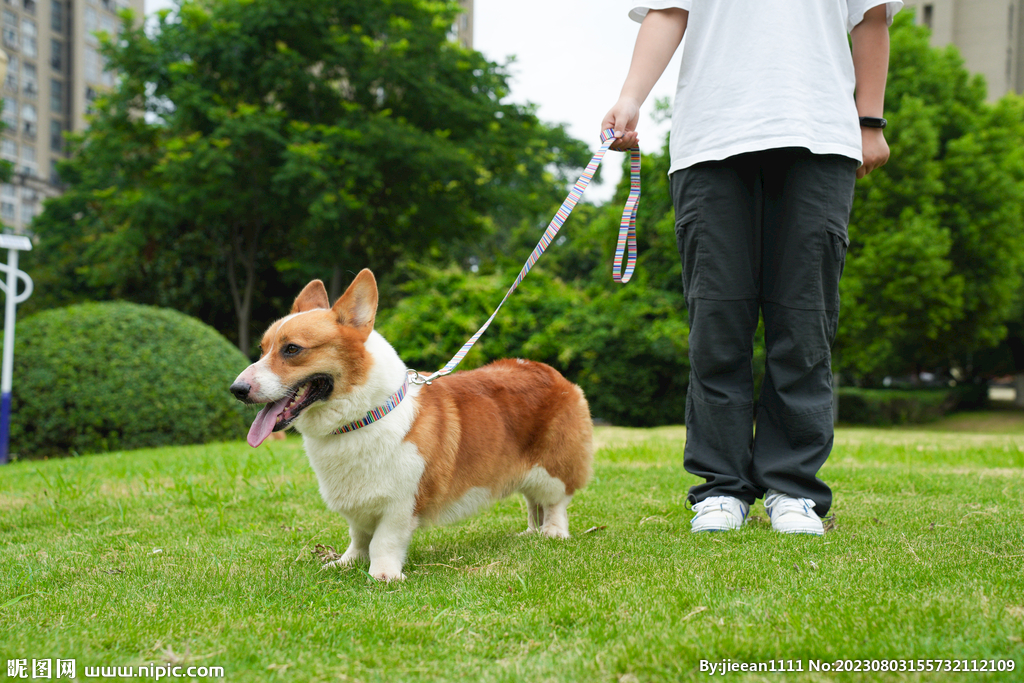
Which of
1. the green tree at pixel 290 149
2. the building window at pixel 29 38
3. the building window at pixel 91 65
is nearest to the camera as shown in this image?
the green tree at pixel 290 149

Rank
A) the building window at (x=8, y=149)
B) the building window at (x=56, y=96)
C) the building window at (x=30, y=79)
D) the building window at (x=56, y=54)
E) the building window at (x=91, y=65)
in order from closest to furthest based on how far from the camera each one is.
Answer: the building window at (x=8, y=149), the building window at (x=30, y=79), the building window at (x=56, y=54), the building window at (x=56, y=96), the building window at (x=91, y=65)

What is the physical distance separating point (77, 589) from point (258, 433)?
27.8 inches

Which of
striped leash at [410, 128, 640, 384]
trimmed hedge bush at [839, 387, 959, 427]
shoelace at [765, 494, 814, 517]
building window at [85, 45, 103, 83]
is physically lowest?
trimmed hedge bush at [839, 387, 959, 427]

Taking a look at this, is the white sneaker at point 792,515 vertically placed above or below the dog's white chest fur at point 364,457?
below

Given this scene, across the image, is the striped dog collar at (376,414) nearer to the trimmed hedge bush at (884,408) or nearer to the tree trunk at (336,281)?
the tree trunk at (336,281)

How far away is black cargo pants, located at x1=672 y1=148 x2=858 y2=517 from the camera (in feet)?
9.09

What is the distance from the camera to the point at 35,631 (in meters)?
1.88

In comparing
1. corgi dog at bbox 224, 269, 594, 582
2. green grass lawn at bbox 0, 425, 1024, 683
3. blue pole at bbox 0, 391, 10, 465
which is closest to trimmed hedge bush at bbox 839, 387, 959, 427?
green grass lawn at bbox 0, 425, 1024, 683

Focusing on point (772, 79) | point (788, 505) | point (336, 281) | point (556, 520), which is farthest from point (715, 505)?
point (336, 281)

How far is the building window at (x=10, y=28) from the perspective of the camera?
48.0m

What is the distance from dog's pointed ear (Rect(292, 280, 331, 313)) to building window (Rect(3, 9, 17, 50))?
2261 inches

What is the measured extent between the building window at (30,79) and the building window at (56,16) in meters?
3.51

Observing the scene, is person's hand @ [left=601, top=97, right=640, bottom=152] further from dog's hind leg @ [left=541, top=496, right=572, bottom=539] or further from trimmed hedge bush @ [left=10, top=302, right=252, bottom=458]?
trimmed hedge bush @ [left=10, top=302, right=252, bottom=458]

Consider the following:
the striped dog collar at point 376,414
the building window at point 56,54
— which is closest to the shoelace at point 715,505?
the striped dog collar at point 376,414
